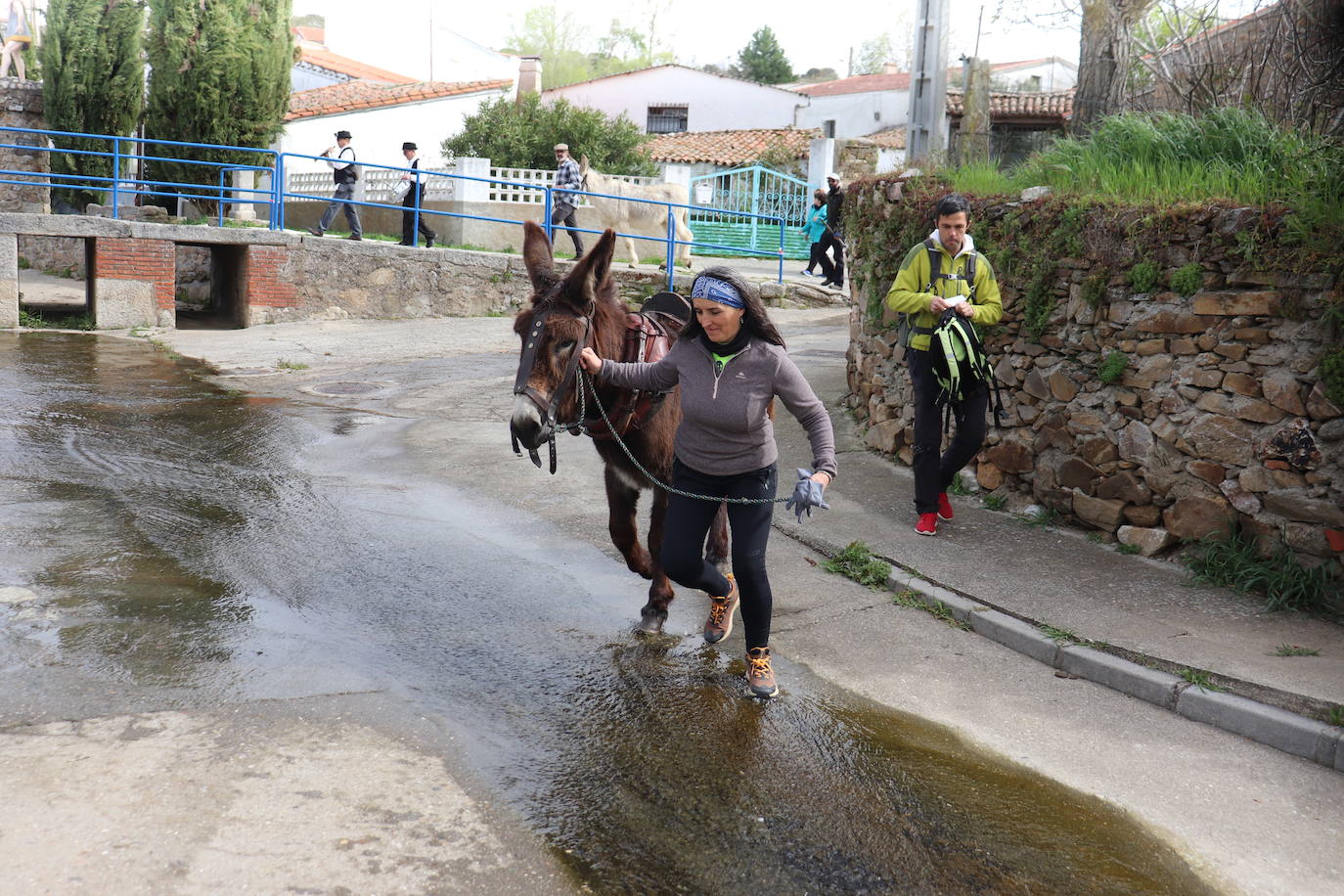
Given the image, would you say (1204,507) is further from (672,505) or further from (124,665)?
(124,665)

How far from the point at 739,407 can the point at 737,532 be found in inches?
21.7

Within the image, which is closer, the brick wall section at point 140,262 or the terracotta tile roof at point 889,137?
the brick wall section at point 140,262

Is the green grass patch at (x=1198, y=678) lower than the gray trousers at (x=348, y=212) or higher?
lower

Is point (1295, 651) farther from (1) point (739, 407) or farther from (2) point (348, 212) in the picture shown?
(2) point (348, 212)

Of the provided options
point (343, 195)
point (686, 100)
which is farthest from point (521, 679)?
point (686, 100)

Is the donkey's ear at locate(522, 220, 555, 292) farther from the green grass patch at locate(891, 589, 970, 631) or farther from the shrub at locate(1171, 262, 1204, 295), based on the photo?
the shrub at locate(1171, 262, 1204, 295)

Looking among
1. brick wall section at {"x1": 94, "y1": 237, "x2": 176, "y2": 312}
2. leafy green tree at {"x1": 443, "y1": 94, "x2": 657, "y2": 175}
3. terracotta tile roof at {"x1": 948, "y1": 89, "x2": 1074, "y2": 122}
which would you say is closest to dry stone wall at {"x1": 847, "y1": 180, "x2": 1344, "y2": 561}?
brick wall section at {"x1": 94, "y1": 237, "x2": 176, "y2": 312}

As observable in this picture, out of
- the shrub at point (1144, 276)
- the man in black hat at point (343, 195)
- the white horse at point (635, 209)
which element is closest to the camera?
the shrub at point (1144, 276)

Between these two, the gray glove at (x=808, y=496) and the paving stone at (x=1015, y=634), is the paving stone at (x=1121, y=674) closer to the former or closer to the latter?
the paving stone at (x=1015, y=634)

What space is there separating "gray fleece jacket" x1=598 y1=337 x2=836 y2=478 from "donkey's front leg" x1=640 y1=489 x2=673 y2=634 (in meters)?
0.76

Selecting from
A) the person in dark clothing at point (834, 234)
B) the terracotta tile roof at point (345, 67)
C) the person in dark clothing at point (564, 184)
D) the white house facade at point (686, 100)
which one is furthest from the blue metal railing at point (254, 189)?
the white house facade at point (686, 100)

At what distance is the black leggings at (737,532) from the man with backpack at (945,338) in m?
2.55

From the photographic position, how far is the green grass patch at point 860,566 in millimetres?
6512

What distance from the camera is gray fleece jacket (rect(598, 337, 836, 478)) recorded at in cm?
456
